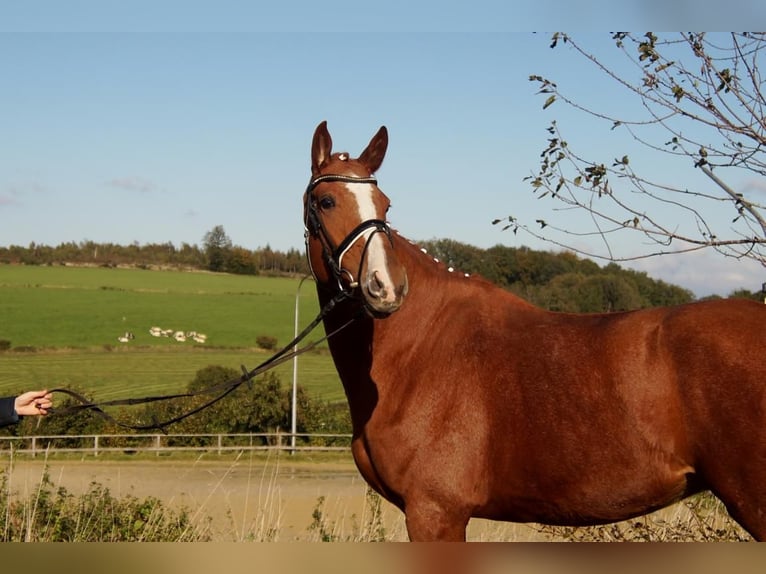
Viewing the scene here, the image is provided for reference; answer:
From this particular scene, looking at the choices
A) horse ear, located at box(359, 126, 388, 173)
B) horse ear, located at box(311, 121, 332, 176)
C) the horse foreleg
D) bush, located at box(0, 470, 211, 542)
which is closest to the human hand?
horse ear, located at box(311, 121, 332, 176)

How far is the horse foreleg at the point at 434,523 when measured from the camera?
160 inches

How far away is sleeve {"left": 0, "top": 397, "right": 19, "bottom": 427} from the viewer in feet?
14.1

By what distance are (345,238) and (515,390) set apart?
1.30 m

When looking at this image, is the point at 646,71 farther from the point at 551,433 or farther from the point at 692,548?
the point at 692,548

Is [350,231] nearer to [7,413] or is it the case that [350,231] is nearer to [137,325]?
[7,413]

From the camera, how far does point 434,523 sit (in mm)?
4082

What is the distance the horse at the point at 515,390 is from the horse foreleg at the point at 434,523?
10mm

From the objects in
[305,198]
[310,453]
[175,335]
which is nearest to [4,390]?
[310,453]

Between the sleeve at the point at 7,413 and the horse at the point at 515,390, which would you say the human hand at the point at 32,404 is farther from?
the horse at the point at 515,390

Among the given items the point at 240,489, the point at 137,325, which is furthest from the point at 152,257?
the point at 240,489

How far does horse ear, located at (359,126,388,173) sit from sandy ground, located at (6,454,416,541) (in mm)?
3153

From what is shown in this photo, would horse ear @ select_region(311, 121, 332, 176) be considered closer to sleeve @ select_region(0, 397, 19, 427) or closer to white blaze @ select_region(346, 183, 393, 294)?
white blaze @ select_region(346, 183, 393, 294)

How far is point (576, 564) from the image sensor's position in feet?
4.39

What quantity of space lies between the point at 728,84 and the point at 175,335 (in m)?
60.3
